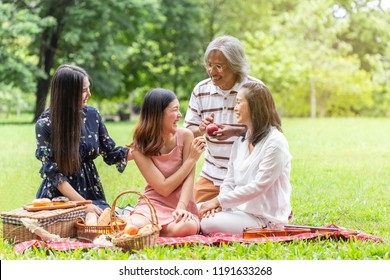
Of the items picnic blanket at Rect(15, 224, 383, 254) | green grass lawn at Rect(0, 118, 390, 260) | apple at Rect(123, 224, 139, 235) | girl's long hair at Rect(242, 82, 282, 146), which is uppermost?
girl's long hair at Rect(242, 82, 282, 146)

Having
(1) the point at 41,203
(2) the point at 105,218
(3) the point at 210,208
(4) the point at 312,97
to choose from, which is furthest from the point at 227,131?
(4) the point at 312,97

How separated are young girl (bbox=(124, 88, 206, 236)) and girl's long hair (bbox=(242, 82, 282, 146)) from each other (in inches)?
10.7

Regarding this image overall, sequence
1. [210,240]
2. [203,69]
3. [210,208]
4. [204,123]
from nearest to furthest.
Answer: [210,240] → [210,208] → [204,123] → [203,69]

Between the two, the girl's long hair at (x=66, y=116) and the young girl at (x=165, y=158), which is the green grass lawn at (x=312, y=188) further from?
the girl's long hair at (x=66, y=116)

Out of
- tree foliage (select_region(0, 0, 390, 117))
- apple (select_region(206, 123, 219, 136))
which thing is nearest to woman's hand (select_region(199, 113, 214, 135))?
apple (select_region(206, 123, 219, 136))

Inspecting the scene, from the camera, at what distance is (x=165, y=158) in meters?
3.87

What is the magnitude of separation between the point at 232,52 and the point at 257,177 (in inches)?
28.6

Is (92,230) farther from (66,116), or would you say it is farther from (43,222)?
(66,116)

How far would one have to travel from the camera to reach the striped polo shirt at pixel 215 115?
13.7 ft

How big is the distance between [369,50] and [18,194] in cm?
1500

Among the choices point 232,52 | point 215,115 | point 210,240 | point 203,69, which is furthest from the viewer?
point 203,69

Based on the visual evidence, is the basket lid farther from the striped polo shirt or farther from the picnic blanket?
the striped polo shirt

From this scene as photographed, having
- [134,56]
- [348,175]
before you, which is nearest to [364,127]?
[348,175]

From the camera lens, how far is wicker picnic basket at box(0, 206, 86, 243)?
3551 mm
